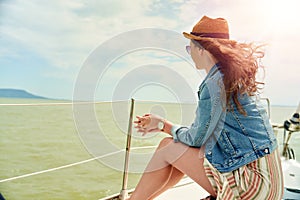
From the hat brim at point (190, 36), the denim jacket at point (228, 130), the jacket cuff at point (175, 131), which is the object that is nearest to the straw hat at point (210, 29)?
the hat brim at point (190, 36)

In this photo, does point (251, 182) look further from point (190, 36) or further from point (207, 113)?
point (190, 36)

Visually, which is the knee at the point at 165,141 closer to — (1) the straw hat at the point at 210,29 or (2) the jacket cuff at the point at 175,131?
(2) the jacket cuff at the point at 175,131

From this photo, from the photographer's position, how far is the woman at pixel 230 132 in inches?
34.5

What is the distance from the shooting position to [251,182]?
2.88 ft

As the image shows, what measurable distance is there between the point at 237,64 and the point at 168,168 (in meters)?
0.46

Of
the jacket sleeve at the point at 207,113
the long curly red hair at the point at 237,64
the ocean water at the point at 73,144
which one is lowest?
the ocean water at the point at 73,144

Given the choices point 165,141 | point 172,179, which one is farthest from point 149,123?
point 172,179

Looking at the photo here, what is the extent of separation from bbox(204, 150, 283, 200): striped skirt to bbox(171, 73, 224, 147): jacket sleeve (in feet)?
0.34

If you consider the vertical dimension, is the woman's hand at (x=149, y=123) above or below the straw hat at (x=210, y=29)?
below

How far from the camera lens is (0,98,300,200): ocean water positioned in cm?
124

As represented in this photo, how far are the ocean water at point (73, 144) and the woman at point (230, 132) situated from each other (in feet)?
0.88

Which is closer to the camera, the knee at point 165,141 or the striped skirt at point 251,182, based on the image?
the striped skirt at point 251,182

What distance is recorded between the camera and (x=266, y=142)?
2.93 ft

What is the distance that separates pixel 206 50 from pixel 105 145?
0.59 m
